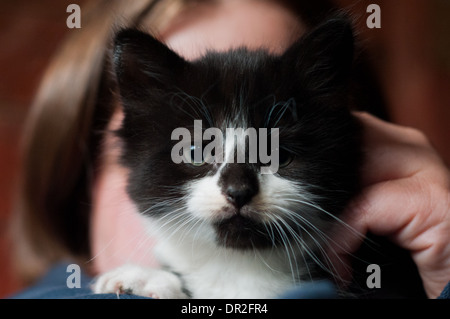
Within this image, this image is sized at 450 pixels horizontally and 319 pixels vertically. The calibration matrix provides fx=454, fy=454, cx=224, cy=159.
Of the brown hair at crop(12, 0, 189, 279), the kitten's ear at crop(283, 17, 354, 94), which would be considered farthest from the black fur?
the brown hair at crop(12, 0, 189, 279)

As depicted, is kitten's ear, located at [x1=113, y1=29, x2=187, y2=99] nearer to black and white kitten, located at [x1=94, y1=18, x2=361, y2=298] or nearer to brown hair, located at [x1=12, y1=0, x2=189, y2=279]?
black and white kitten, located at [x1=94, y1=18, x2=361, y2=298]

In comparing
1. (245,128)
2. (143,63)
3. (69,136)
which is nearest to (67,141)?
(69,136)

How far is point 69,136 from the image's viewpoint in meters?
1.36

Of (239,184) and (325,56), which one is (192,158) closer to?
(239,184)

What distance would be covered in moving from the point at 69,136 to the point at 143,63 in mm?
606

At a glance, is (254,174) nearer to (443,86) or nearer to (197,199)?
(197,199)

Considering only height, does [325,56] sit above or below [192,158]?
above

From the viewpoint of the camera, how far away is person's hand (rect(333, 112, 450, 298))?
88 centimetres

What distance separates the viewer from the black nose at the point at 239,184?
707 millimetres

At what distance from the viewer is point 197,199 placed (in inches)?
30.5

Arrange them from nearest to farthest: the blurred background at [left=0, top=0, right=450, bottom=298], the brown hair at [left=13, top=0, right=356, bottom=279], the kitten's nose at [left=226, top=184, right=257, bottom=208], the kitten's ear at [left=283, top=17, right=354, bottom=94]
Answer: the kitten's nose at [left=226, top=184, right=257, bottom=208], the kitten's ear at [left=283, top=17, right=354, bottom=94], the blurred background at [left=0, top=0, right=450, bottom=298], the brown hair at [left=13, top=0, right=356, bottom=279]

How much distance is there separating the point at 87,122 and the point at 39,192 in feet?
1.33

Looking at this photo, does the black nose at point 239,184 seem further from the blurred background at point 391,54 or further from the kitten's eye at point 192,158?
the blurred background at point 391,54

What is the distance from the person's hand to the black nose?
25 cm
